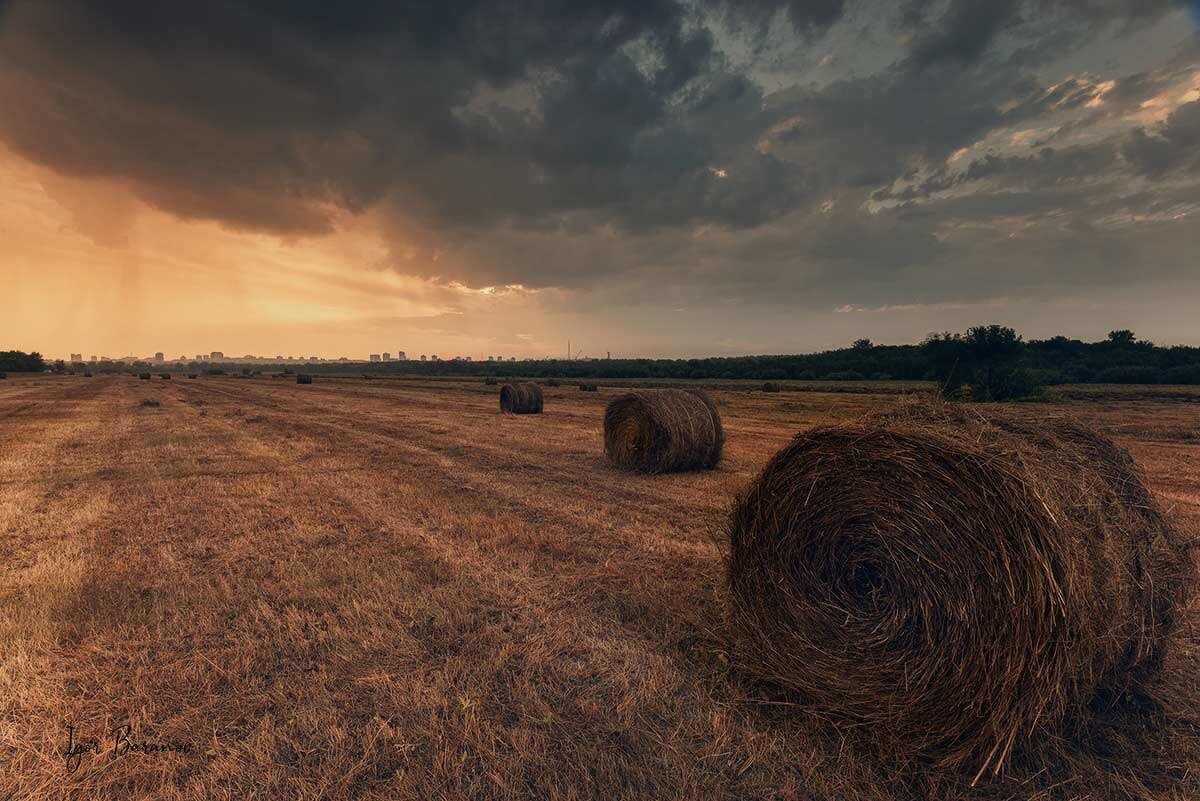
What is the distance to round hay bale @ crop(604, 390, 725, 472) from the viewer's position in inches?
467

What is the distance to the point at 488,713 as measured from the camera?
3523 millimetres

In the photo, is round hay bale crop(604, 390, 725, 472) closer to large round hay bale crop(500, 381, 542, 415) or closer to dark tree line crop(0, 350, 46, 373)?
large round hay bale crop(500, 381, 542, 415)

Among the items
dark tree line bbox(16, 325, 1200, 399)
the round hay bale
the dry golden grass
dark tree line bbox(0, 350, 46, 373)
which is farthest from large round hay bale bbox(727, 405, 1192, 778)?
dark tree line bbox(0, 350, 46, 373)

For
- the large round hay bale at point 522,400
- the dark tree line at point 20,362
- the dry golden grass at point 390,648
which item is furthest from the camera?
the dark tree line at point 20,362

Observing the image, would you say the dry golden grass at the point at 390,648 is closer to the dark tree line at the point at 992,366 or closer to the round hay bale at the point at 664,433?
the round hay bale at the point at 664,433

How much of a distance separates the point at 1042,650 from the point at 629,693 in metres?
2.72

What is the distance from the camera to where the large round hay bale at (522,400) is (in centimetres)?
2516

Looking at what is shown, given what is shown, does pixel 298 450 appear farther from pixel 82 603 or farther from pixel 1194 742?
pixel 1194 742

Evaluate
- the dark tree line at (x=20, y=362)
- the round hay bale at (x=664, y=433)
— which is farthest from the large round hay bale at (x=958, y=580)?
the dark tree line at (x=20, y=362)

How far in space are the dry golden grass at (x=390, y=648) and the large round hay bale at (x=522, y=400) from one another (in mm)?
14571

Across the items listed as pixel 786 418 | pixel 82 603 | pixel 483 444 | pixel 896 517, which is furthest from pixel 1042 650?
pixel 786 418

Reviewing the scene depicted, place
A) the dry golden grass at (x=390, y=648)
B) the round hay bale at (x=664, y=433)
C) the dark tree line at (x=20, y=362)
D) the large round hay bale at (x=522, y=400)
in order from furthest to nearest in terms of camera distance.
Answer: the dark tree line at (x=20, y=362)
the large round hay bale at (x=522, y=400)
the round hay bale at (x=664, y=433)
the dry golden grass at (x=390, y=648)

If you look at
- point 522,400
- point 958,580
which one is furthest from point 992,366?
point 958,580

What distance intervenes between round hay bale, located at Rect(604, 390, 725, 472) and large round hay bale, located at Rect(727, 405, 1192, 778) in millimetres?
7418
